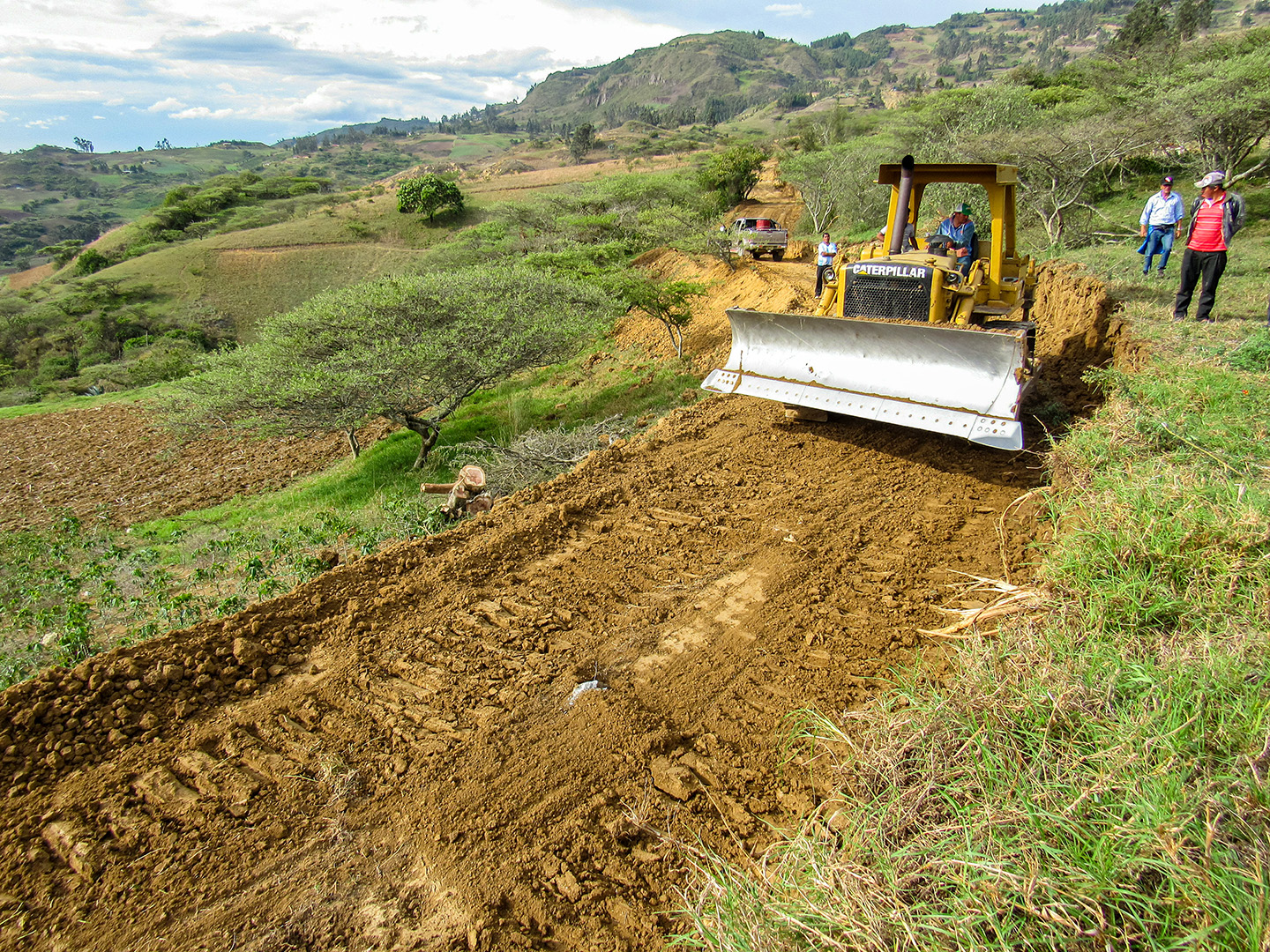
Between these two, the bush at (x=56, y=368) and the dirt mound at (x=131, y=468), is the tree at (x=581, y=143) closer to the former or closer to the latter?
the bush at (x=56, y=368)

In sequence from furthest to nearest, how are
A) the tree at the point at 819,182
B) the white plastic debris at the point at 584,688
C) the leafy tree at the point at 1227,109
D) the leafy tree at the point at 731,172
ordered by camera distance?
the leafy tree at the point at 731,172, the tree at the point at 819,182, the leafy tree at the point at 1227,109, the white plastic debris at the point at 584,688

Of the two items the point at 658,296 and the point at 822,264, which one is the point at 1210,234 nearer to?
the point at 822,264

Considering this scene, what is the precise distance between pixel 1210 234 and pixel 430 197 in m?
53.5

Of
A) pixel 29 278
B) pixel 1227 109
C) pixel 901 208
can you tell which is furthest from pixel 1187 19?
pixel 29 278

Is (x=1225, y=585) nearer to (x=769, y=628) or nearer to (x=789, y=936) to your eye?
(x=769, y=628)

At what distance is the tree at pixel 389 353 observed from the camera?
11391 mm

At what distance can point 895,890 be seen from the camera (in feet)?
6.79

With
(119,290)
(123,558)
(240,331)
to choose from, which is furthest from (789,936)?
(119,290)

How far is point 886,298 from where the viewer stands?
259 inches

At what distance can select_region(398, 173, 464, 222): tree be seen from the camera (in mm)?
52156

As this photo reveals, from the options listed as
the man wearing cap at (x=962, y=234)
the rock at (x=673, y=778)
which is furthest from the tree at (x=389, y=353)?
the rock at (x=673, y=778)

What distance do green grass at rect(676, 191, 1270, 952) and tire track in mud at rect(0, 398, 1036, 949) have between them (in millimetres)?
414

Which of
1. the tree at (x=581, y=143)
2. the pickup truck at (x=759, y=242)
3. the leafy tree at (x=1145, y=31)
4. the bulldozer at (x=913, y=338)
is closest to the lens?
the bulldozer at (x=913, y=338)

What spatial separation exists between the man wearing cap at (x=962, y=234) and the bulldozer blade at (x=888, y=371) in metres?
1.51
